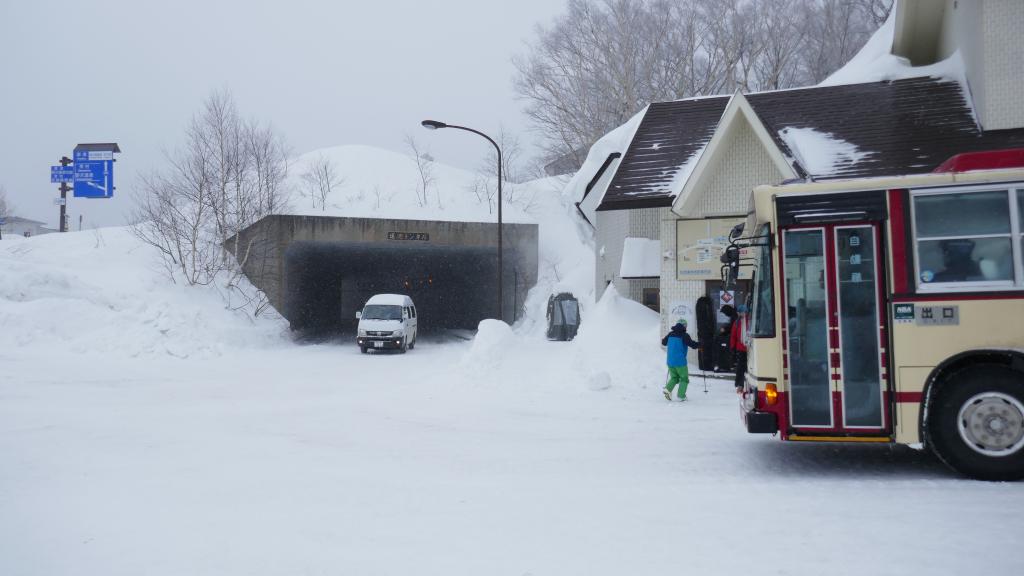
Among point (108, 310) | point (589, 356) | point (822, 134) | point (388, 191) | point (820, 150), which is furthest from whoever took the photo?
point (388, 191)

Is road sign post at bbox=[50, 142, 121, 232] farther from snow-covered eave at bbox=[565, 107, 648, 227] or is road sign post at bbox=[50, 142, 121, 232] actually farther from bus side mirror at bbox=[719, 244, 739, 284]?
bus side mirror at bbox=[719, 244, 739, 284]

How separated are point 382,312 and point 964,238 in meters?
22.2

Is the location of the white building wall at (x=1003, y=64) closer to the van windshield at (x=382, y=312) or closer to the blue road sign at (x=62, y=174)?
the van windshield at (x=382, y=312)

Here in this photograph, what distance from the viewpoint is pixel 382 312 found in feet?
90.5

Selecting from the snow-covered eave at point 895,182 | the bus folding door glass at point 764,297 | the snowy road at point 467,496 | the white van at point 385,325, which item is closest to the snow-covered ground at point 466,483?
the snowy road at point 467,496

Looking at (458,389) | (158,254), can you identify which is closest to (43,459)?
(458,389)

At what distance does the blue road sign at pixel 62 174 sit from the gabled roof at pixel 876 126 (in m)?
28.7

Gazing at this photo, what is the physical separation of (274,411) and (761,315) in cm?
863

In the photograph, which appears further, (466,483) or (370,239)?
(370,239)

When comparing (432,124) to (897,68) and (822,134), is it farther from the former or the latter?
(897,68)

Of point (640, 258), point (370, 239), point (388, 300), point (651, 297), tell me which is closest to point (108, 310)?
point (388, 300)

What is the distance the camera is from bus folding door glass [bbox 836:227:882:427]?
7801 millimetres

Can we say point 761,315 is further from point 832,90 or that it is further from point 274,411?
point 832,90

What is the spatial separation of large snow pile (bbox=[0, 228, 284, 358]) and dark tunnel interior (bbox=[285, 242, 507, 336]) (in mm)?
5009
